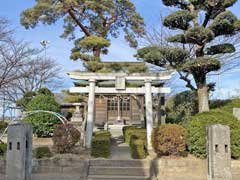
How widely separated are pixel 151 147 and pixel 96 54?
826 cm

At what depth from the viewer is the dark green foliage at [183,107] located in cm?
1625

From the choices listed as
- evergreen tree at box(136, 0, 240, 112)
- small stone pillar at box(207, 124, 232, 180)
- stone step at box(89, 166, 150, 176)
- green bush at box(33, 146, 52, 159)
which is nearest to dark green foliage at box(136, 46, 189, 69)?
evergreen tree at box(136, 0, 240, 112)

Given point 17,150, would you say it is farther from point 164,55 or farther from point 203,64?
point 203,64

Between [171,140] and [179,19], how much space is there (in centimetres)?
473

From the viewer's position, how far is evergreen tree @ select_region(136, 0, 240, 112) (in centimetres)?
1297

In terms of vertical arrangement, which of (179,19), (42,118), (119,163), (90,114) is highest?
(179,19)

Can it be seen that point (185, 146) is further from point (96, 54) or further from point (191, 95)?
point (96, 54)

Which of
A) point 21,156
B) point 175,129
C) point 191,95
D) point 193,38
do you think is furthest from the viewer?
point 191,95

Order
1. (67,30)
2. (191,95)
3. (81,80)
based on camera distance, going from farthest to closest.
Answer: (67,30)
(191,95)
(81,80)

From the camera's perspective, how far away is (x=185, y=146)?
11797mm

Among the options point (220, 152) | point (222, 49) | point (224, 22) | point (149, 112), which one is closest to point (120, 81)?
point (149, 112)

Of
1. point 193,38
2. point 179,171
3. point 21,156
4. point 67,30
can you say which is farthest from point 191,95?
point 21,156

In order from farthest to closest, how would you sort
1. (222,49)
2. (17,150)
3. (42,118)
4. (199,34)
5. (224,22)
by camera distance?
1. (42,118)
2. (222,49)
3. (199,34)
4. (224,22)
5. (17,150)

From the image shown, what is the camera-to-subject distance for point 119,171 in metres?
10.9
